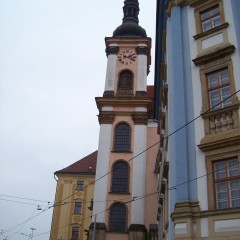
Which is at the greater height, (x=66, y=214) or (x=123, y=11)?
(x=123, y=11)

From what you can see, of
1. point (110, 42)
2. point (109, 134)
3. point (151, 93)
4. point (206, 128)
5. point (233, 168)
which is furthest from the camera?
point (151, 93)

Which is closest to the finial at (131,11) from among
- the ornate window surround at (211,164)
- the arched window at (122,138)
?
the arched window at (122,138)

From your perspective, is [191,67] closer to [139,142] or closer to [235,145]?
[235,145]

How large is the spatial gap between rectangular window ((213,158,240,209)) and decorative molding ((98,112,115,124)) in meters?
20.3

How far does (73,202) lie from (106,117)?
18.7 m

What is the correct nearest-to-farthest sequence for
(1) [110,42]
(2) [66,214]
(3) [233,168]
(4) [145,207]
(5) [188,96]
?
(3) [233,168] < (5) [188,96] < (4) [145,207] < (1) [110,42] < (2) [66,214]

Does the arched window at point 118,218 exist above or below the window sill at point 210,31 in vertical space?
below

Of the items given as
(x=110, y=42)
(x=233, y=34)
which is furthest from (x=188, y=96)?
(x=110, y=42)

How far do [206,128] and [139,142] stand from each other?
62.3 ft

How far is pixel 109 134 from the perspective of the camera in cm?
2998

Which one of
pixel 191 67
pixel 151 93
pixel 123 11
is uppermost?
pixel 123 11

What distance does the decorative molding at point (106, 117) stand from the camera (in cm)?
3061

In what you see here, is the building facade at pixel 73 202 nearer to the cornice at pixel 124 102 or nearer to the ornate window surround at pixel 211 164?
the cornice at pixel 124 102

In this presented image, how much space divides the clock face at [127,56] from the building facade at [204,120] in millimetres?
19754
